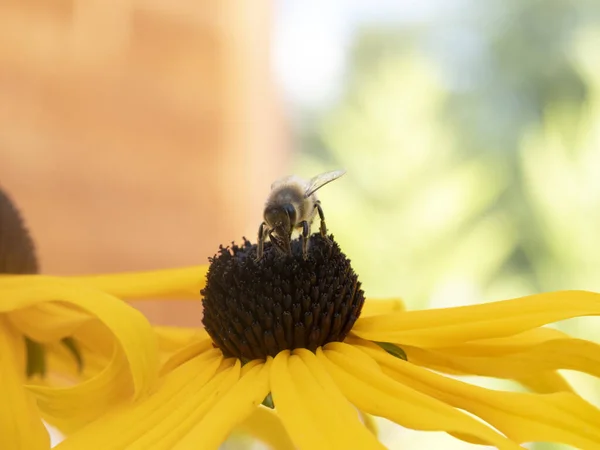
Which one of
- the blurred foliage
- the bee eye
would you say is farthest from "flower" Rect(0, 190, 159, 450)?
the blurred foliage

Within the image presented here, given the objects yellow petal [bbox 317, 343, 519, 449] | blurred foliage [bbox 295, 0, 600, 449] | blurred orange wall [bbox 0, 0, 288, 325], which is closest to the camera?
yellow petal [bbox 317, 343, 519, 449]

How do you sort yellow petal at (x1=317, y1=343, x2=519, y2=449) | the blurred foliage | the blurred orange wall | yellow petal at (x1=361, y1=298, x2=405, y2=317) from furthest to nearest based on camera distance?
the blurred foliage
the blurred orange wall
yellow petal at (x1=361, y1=298, x2=405, y2=317)
yellow petal at (x1=317, y1=343, x2=519, y2=449)

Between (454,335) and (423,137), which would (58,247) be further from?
(423,137)

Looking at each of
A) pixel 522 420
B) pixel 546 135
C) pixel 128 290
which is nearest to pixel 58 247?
pixel 128 290

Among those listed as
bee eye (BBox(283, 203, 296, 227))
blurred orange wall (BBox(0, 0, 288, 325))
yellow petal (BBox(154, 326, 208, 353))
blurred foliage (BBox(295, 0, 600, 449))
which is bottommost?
yellow petal (BBox(154, 326, 208, 353))

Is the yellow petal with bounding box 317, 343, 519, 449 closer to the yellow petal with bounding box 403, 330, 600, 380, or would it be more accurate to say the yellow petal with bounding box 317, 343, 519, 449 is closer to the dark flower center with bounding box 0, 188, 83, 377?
the yellow petal with bounding box 403, 330, 600, 380
